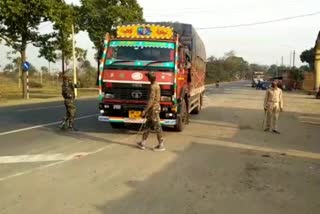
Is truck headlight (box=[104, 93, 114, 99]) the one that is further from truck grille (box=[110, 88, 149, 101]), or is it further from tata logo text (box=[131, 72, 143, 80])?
tata logo text (box=[131, 72, 143, 80])

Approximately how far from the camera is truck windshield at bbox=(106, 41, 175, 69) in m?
14.8

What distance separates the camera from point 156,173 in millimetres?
9398

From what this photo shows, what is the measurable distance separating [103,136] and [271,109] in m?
5.98

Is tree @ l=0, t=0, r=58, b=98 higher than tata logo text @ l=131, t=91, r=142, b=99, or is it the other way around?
tree @ l=0, t=0, r=58, b=98

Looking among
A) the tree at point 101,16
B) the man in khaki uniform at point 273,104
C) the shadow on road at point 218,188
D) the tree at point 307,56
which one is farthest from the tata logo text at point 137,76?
the tree at point 307,56

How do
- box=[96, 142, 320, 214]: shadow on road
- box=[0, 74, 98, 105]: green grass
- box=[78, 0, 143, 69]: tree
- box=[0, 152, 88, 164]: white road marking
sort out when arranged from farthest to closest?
box=[78, 0, 143, 69]: tree < box=[0, 74, 98, 105]: green grass < box=[0, 152, 88, 164]: white road marking < box=[96, 142, 320, 214]: shadow on road

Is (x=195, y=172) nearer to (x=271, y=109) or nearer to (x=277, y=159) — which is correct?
(x=277, y=159)

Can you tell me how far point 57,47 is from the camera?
123 feet

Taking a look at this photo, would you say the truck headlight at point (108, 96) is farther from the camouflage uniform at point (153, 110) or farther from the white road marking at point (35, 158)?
the white road marking at point (35, 158)

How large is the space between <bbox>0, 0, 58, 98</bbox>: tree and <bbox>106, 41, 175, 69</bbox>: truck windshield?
20103 millimetres

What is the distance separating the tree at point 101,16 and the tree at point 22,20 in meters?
10.2

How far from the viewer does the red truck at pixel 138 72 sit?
14602 mm

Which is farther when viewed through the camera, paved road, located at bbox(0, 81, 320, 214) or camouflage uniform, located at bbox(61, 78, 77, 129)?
camouflage uniform, located at bbox(61, 78, 77, 129)

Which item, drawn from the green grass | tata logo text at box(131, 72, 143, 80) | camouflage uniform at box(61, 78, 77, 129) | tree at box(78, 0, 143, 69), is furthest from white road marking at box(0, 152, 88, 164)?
tree at box(78, 0, 143, 69)
